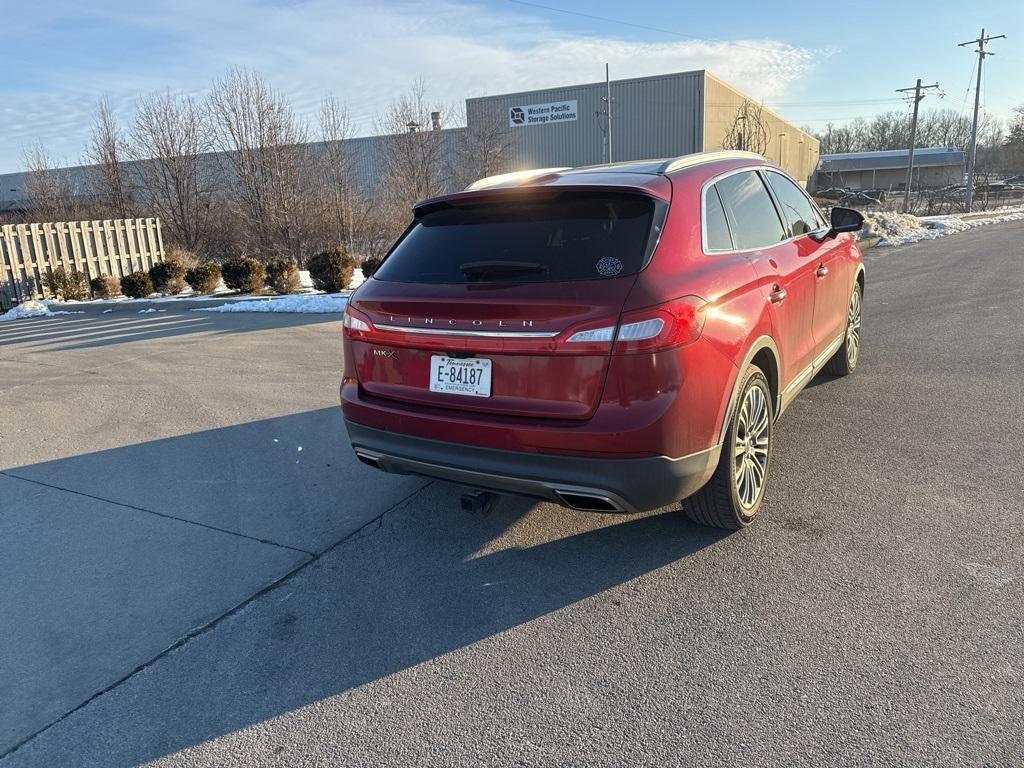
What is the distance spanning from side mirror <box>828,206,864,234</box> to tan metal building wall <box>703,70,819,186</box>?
15.2m

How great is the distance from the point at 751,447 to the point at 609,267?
133 cm

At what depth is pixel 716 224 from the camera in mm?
3621

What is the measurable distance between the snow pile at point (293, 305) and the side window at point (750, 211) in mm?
8199

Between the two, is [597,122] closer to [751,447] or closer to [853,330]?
[853,330]

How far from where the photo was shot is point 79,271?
15242mm

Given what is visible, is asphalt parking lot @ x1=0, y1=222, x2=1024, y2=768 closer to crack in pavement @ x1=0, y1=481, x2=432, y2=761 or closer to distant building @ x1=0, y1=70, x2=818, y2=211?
crack in pavement @ x1=0, y1=481, x2=432, y2=761

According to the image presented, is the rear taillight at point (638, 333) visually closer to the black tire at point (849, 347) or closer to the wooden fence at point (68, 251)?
the black tire at point (849, 347)

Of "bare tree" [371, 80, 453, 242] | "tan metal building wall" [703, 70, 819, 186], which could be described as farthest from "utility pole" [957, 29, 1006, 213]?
"bare tree" [371, 80, 453, 242]

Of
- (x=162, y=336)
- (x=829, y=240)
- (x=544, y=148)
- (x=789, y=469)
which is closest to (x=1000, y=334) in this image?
(x=829, y=240)

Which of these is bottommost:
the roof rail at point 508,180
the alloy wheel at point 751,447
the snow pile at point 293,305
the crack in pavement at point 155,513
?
the crack in pavement at point 155,513

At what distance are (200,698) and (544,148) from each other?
4009 centimetres

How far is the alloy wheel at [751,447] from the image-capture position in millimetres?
3547

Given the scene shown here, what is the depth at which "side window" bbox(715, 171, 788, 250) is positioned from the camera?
12.7 ft

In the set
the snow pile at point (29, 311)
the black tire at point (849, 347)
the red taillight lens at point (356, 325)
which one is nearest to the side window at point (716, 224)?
the red taillight lens at point (356, 325)
